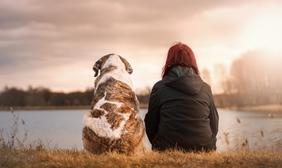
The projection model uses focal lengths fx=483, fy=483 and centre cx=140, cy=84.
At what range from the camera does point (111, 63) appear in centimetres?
817

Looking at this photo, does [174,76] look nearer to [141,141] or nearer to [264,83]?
[141,141]

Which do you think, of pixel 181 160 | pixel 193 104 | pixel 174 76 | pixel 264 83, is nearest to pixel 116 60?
pixel 174 76

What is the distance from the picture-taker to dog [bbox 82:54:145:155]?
23.6ft

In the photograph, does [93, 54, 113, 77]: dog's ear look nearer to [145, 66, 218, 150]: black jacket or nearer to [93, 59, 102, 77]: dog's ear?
[93, 59, 102, 77]: dog's ear

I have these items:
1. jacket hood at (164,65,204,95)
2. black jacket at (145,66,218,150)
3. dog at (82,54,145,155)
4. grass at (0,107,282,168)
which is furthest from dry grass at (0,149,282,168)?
jacket hood at (164,65,204,95)

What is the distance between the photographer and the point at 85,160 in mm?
7066

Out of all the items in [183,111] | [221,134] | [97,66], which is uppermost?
[97,66]

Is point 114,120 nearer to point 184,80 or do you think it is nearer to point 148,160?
point 148,160

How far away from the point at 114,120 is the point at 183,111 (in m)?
1.15

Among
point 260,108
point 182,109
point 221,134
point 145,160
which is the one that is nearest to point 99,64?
point 182,109

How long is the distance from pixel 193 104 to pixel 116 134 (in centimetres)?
135

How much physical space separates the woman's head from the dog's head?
2.15ft

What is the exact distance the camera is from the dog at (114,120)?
23.6ft

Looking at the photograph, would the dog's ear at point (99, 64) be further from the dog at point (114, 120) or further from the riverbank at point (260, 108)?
the riverbank at point (260, 108)
